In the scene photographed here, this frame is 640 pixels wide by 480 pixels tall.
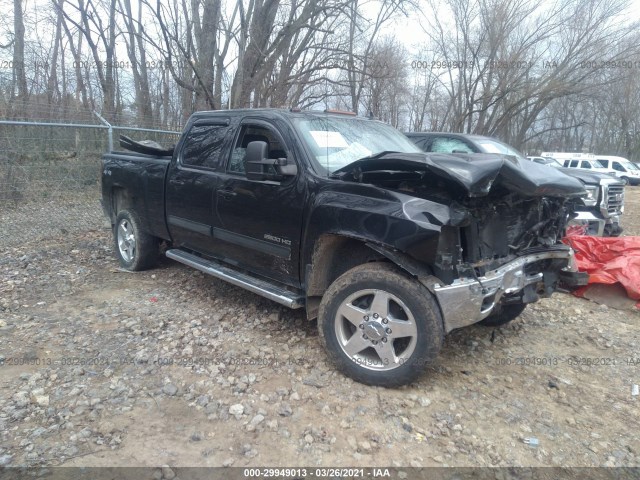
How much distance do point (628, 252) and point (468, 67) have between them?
19405mm

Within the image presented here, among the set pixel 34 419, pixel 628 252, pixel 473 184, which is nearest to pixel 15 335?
pixel 34 419

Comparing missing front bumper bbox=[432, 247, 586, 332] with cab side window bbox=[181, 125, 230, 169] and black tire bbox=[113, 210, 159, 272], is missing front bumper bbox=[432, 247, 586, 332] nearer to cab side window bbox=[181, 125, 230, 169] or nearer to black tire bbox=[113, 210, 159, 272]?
cab side window bbox=[181, 125, 230, 169]

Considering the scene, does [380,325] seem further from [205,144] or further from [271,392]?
[205,144]

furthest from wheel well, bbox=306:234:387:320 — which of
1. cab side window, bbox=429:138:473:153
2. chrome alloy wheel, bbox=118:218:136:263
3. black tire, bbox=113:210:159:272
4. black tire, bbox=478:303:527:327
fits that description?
cab side window, bbox=429:138:473:153

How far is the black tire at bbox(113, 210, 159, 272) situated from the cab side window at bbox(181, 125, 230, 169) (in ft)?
4.09

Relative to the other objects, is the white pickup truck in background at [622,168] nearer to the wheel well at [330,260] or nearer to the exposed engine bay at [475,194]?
the exposed engine bay at [475,194]

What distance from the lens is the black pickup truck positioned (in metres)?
3.04

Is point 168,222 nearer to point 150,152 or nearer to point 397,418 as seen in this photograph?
point 150,152

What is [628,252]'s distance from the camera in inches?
218

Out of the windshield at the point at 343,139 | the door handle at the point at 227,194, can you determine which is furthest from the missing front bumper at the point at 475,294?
the door handle at the point at 227,194

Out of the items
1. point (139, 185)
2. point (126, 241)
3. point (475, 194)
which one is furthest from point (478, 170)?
point (126, 241)

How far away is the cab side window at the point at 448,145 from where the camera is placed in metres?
8.10

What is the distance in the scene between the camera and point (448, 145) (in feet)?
27.0

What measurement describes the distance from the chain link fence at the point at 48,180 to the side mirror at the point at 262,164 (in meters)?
4.51
